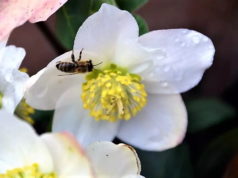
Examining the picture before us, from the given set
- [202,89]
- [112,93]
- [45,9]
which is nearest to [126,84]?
[112,93]

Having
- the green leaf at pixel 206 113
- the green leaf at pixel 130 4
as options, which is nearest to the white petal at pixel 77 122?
the green leaf at pixel 130 4

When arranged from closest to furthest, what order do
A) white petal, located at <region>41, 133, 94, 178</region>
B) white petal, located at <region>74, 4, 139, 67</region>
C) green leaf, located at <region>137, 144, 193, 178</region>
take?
white petal, located at <region>41, 133, 94, 178</region> → white petal, located at <region>74, 4, 139, 67</region> → green leaf, located at <region>137, 144, 193, 178</region>

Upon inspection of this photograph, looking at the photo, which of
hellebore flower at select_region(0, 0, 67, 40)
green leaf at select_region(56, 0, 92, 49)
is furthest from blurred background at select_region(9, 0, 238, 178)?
hellebore flower at select_region(0, 0, 67, 40)

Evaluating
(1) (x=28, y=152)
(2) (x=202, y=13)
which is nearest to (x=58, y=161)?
(1) (x=28, y=152)

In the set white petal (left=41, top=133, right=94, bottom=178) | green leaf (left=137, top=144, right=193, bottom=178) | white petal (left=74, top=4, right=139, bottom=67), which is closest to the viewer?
white petal (left=41, top=133, right=94, bottom=178)

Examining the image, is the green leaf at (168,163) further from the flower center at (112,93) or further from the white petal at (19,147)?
the white petal at (19,147)

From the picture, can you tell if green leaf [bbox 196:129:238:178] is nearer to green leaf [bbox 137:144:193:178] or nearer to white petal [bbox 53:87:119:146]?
green leaf [bbox 137:144:193:178]
